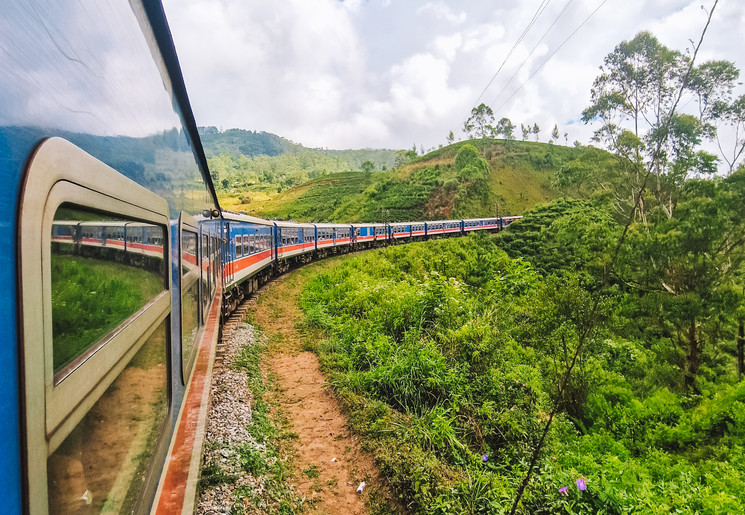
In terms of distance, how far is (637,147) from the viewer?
17828mm

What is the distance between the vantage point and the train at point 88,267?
676 mm

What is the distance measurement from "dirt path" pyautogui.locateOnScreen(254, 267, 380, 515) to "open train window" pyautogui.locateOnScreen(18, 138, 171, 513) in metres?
3.48

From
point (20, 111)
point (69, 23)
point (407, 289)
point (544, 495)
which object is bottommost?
point (544, 495)

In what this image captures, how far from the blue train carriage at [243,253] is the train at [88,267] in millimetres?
7021

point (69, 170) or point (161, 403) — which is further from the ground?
point (69, 170)

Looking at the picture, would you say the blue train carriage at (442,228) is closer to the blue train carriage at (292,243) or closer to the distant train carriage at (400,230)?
the distant train carriage at (400,230)

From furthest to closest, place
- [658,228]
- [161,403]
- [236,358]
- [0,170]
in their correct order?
[658,228] → [236,358] → [161,403] → [0,170]

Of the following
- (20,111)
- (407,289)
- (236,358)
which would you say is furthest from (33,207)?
(407,289)

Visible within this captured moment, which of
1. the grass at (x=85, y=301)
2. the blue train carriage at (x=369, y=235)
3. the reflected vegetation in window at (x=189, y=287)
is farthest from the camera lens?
the blue train carriage at (x=369, y=235)

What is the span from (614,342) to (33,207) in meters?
14.3

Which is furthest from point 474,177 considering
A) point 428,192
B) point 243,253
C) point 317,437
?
point 317,437

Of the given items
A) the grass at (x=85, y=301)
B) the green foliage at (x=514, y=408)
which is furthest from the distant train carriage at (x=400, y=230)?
the grass at (x=85, y=301)

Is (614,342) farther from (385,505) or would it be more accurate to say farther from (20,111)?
(20,111)

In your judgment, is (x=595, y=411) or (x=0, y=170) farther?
(x=595, y=411)
